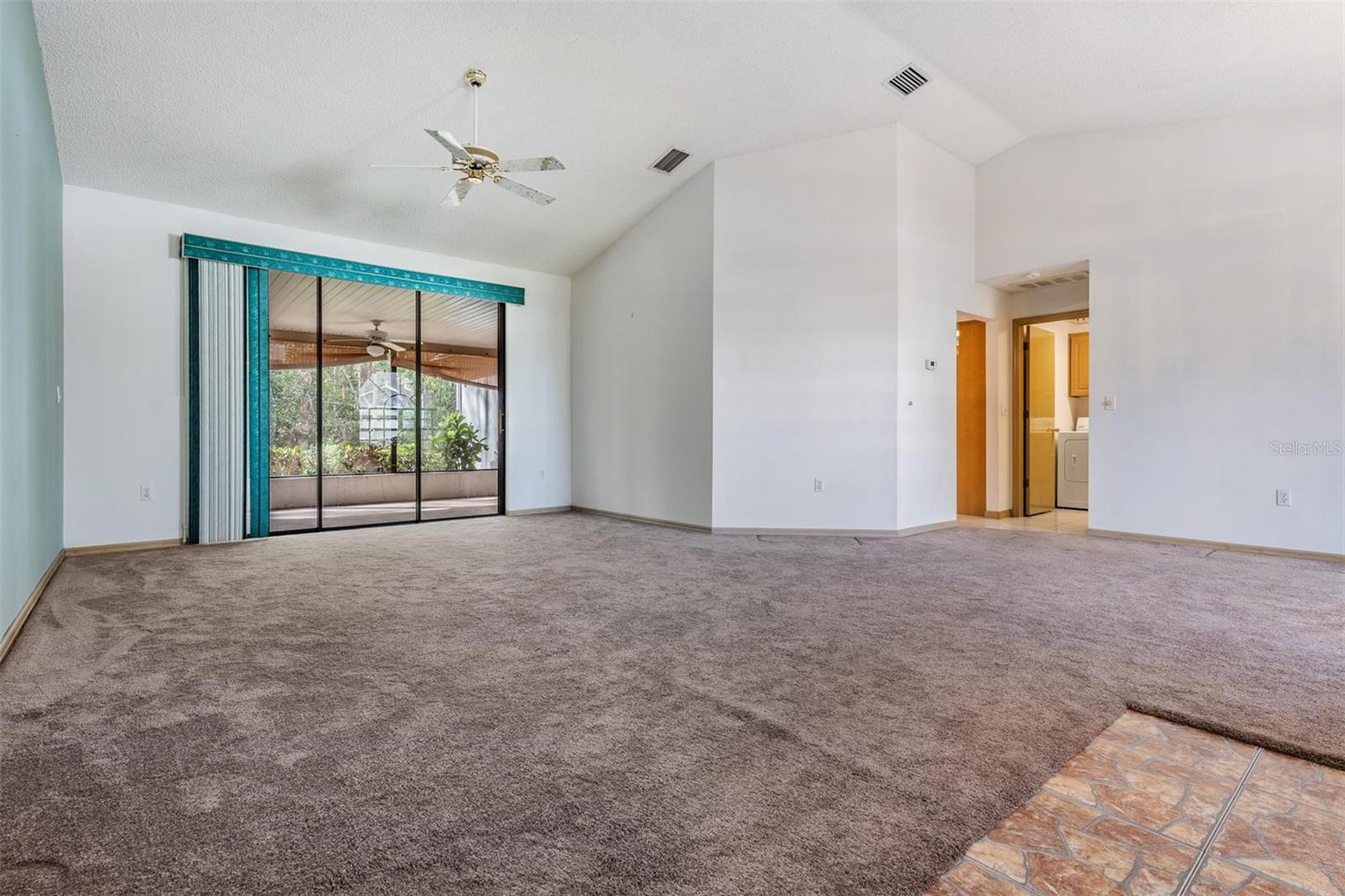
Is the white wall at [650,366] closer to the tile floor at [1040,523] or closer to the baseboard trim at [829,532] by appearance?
the baseboard trim at [829,532]

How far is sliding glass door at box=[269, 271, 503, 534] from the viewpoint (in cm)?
640

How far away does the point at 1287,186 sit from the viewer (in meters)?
5.06

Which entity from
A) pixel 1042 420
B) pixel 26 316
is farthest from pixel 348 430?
pixel 1042 420

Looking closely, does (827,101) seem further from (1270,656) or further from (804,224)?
(1270,656)

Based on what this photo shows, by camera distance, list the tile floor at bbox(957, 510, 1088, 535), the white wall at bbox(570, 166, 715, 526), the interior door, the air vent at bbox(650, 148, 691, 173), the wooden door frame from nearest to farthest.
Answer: the air vent at bbox(650, 148, 691, 173) < the white wall at bbox(570, 166, 715, 526) < the tile floor at bbox(957, 510, 1088, 535) < the wooden door frame < the interior door

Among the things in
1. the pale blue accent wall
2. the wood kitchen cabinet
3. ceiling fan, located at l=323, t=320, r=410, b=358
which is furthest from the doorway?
the pale blue accent wall

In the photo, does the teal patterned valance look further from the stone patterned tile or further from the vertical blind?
the stone patterned tile

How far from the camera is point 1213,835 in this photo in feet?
5.00

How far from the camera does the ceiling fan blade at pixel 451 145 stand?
13.0 ft

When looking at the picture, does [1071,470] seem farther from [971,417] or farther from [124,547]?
[124,547]

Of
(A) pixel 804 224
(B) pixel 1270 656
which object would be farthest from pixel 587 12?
(B) pixel 1270 656

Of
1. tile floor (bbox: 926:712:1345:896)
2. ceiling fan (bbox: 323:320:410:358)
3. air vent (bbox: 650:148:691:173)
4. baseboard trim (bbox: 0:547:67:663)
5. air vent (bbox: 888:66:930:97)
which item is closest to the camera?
tile floor (bbox: 926:712:1345:896)

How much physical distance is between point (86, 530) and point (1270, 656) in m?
7.69

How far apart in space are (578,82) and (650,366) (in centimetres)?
285
